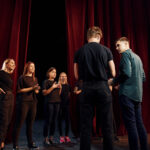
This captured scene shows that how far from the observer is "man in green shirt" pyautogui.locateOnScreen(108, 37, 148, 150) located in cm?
180

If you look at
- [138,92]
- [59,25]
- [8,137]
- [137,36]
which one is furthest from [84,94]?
[59,25]

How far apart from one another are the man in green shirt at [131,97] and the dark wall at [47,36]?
3.57m

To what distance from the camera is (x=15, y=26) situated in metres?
3.32

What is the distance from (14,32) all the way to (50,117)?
1.77m

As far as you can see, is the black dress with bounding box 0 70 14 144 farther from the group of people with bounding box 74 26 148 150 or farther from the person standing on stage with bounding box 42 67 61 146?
the group of people with bounding box 74 26 148 150

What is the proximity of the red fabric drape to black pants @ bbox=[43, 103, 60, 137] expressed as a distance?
2.71 feet

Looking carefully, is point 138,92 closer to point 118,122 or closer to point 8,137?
point 118,122

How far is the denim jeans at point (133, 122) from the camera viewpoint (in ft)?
5.85

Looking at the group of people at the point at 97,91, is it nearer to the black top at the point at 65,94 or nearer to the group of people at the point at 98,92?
the group of people at the point at 98,92

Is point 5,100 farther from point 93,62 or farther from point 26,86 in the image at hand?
point 93,62

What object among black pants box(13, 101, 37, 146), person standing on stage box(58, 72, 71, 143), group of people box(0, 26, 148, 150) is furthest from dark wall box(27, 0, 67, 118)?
black pants box(13, 101, 37, 146)

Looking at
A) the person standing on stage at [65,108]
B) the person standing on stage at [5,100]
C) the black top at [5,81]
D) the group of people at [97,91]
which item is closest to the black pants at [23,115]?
the group of people at [97,91]

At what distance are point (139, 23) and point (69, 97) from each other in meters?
2.47

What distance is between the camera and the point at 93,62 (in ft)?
5.13
